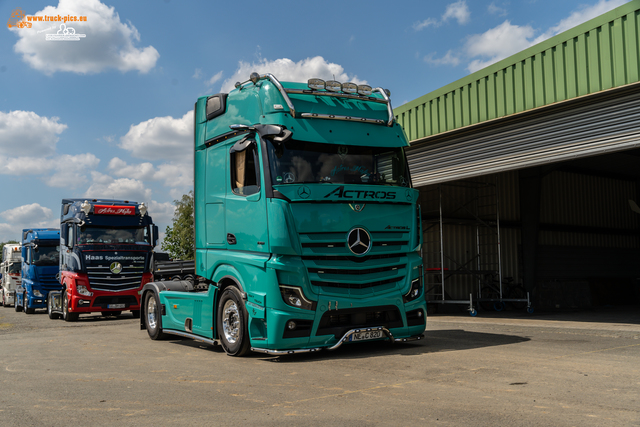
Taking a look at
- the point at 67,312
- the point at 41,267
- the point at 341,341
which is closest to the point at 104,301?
the point at 67,312

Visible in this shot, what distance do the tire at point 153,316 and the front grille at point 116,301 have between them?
6395mm

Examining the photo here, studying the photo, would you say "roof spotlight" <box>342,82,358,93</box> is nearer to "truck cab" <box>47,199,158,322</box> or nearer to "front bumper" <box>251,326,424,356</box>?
"front bumper" <box>251,326,424,356</box>

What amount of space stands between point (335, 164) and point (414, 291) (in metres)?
2.30

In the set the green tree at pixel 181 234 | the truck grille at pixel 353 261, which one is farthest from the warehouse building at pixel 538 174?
the green tree at pixel 181 234

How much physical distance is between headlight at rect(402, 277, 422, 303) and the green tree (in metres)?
51.2

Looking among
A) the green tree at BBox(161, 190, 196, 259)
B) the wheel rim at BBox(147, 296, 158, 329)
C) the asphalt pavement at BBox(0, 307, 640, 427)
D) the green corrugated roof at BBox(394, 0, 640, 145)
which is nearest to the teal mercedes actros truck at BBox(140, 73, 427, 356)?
the asphalt pavement at BBox(0, 307, 640, 427)

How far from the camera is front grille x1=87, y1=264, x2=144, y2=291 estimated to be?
17328 millimetres

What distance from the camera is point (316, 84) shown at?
28.4ft

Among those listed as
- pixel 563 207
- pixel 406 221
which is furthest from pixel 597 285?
pixel 406 221

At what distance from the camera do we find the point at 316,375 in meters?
6.80

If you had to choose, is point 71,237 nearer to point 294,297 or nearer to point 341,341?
point 294,297

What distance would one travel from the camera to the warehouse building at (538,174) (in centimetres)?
1138

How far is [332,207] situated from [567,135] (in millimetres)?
6647

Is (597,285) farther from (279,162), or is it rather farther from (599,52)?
(279,162)
